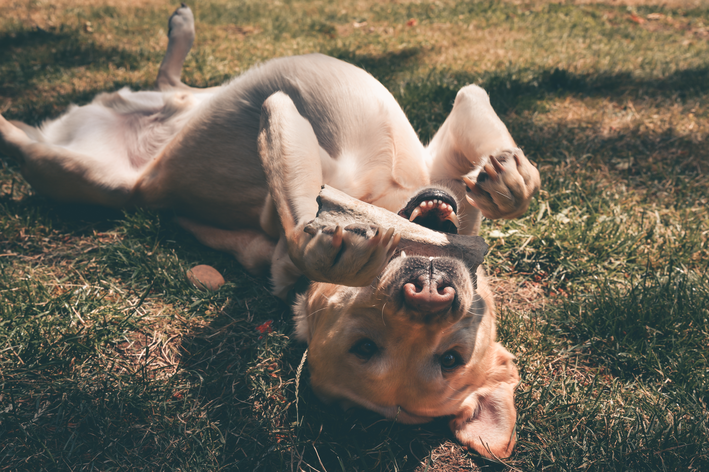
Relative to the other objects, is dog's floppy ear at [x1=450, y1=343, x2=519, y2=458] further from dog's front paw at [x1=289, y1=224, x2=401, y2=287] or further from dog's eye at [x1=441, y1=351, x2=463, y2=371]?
dog's front paw at [x1=289, y1=224, x2=401, y2=287]

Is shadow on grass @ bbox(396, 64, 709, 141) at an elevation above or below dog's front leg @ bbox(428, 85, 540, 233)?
below

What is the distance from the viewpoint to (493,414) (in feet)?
6.77

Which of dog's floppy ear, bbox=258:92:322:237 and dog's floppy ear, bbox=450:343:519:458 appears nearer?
dog's floppy ear, bbox=450:343:519:458

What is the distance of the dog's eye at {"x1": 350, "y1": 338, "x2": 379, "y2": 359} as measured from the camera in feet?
6.55

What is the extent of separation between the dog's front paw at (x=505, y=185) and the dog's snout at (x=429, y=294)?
52 cm

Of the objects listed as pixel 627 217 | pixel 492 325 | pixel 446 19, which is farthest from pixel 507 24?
pixel 492 325

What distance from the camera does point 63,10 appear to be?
633cm

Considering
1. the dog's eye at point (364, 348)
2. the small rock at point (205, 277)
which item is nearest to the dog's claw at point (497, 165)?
the dog's eye at point (364, 348)

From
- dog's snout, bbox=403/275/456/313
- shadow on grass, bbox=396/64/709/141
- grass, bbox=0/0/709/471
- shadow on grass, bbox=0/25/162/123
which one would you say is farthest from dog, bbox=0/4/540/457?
shadow on grass, bbox=396/64/709/141

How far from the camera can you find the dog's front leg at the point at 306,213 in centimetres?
161

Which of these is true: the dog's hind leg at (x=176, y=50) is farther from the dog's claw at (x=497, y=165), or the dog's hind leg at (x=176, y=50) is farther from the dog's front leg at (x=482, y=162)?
the dog's claw at (x=497, y=165)

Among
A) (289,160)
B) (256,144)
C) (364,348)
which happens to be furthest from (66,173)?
(364,348)

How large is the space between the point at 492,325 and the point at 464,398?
0.40 meters

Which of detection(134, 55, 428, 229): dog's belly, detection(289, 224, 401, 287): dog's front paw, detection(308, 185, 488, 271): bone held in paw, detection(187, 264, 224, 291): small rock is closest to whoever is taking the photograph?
detection(289, 224, 401, 287): dog's front paw
